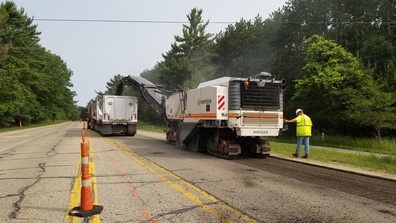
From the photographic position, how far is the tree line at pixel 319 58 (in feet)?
88.5


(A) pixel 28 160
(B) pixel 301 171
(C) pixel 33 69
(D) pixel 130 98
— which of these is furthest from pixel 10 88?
(B) pixel 301 171

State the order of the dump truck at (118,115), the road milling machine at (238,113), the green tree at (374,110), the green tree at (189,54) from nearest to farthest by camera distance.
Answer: the road milling machine at (238,113) < the green tree at (374,110) < the dump truck at (118,115) < the green tree at (189,54)

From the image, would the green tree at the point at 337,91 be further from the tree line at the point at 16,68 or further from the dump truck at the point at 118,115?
the tree line at the point at 16,68

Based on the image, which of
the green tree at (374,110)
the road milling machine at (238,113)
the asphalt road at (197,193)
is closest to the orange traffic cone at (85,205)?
the asphalt road at (197,193)

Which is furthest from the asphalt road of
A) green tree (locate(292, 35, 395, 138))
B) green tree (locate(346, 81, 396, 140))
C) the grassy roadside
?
green tree (locate(292, 35, 395, 138))

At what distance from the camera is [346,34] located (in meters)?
42.0

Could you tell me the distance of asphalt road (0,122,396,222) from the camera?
5918 millimetres

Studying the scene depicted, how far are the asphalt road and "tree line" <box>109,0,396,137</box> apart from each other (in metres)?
16.2

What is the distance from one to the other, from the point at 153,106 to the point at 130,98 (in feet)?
12.9

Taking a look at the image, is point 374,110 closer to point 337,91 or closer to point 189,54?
point 337,91

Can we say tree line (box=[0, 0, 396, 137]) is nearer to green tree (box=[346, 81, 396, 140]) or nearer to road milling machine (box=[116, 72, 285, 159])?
green tree (box=[346, 81, 396, 140])

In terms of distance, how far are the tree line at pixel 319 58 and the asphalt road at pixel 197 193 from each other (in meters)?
16.2

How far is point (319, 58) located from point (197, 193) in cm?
2573

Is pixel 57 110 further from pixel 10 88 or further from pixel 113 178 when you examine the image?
pixel 113 178
